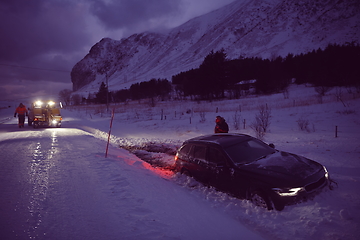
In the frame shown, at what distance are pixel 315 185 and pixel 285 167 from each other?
0.58 m

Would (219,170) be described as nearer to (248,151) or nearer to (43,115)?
(248,151)

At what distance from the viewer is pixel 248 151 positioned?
4.78 metres

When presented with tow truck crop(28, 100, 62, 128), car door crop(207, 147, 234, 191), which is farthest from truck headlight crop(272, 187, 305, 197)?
tow truck crop(28, 100, 62, 128)

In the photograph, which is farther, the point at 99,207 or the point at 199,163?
the point at 199,163

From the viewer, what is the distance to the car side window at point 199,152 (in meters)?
5.08

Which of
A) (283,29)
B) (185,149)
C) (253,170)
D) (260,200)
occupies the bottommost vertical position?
(260,200)

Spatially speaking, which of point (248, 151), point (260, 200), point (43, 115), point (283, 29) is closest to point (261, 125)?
point (248, 151)

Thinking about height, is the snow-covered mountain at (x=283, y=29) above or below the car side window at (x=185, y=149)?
above

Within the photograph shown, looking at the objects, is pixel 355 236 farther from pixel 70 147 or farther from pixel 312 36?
pixel 312 36

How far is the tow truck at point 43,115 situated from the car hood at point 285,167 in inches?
755

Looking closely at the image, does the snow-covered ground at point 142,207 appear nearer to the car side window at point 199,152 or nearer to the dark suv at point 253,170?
the dark suv at point 253,170

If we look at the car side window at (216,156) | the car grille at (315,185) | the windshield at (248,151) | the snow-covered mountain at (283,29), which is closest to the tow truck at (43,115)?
the car side window at (216,156)

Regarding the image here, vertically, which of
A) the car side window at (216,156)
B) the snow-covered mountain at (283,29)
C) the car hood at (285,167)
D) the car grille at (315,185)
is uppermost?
the snow-covered mountain at (283,29)

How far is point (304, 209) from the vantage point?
343cm
